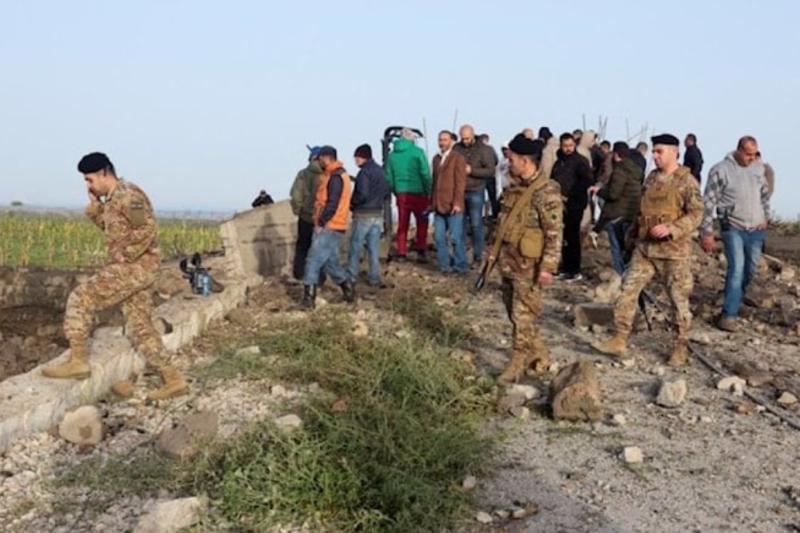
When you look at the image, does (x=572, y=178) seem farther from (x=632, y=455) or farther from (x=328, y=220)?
(x=632, y=455)

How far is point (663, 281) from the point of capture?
7859 mm

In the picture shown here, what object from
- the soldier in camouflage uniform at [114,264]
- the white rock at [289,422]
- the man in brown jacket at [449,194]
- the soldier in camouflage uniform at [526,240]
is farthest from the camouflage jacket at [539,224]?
the man in brown jacket at [449,194]

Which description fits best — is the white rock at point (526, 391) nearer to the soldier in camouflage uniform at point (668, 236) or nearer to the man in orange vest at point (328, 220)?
the soldier in camouflage uniform at point (668, 236)

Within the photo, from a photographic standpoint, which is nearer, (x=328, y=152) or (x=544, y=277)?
(x=544, y=277)

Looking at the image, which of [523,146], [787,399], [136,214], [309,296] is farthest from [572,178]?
[136,214]

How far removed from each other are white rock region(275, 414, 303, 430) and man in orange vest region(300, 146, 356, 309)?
4.16m

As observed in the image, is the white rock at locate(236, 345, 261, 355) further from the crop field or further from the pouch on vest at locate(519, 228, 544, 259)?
the crop field

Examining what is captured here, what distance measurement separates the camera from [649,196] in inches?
307

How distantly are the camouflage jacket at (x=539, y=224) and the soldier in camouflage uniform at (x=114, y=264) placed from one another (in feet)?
8.46

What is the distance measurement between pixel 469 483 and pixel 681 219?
11.3 ft

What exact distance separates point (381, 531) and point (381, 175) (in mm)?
6964

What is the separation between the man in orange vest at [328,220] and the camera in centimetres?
1005

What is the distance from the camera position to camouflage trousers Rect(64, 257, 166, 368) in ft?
21.8

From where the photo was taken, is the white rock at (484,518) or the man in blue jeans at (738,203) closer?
the white rock at (484,518)
